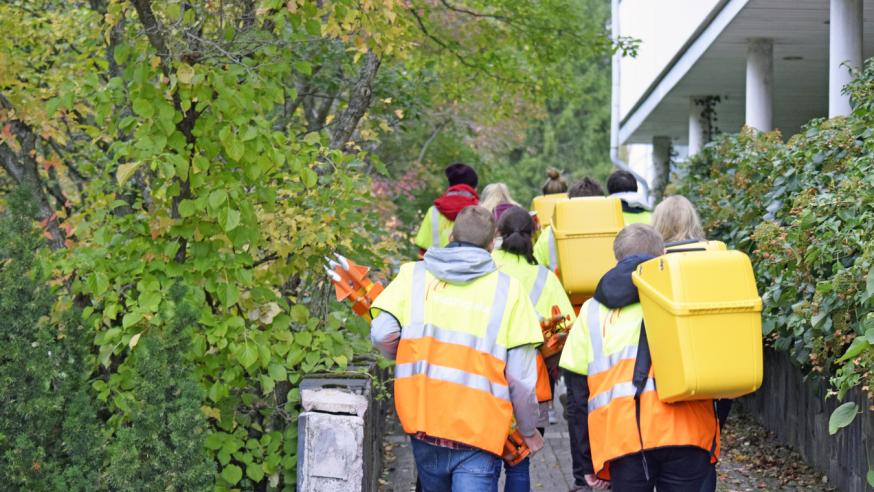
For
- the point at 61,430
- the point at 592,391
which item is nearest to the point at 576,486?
the point at 592,391

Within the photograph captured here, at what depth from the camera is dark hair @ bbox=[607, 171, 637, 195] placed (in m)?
8.08

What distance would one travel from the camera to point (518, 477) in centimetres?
538

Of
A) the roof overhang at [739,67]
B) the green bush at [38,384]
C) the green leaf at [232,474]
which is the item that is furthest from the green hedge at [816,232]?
the green bush at [38,384]

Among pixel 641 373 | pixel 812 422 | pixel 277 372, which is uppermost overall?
pixel 641 373

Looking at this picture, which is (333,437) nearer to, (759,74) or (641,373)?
(641,373)

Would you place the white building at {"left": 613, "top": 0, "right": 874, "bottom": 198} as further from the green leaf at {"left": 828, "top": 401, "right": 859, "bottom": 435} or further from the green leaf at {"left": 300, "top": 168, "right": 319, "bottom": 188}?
the green leaf at {"left": 300, "top": 168, "right": 319, "bottom": 188}

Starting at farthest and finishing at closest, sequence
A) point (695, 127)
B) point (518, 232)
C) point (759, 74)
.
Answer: point (695, 127) → point (759, 74) → point (518, 232)

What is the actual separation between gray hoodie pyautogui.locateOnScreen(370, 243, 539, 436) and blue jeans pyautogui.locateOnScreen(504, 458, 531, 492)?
2.09 feet

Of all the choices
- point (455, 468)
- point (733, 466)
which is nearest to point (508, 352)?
point (455, 468)

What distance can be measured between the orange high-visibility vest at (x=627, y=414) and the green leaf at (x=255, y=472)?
1.87 meters

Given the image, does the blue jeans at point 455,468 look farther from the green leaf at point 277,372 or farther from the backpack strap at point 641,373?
the green leaf at point 277,372

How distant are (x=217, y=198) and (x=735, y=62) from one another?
37.8 feet

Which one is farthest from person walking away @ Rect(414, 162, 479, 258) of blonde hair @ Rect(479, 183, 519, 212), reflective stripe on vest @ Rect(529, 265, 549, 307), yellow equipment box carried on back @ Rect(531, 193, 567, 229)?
reflective stripe on vest @ Rect(529, 265, 549, 307)

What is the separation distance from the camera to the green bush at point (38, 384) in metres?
5.40
